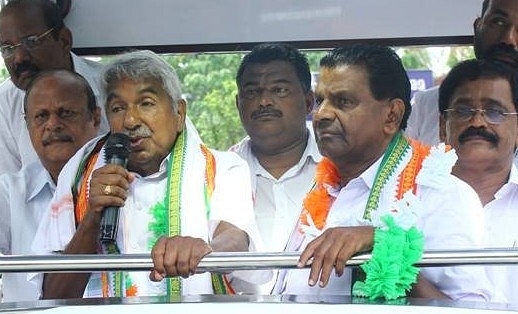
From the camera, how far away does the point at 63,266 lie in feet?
10.4

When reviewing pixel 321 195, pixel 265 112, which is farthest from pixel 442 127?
pixel 265 112

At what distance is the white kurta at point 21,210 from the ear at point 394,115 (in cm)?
121

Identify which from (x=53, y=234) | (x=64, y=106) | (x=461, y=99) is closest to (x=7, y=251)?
(x=53, y=234)

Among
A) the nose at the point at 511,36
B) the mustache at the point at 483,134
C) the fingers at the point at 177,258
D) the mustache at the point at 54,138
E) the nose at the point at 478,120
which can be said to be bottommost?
the fingers at the point at 177,258

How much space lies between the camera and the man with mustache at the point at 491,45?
12.6 feet

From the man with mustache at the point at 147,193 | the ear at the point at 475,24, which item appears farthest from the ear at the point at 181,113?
the ear at the point at 475,24

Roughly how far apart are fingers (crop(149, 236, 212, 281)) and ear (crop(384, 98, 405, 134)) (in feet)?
2.58

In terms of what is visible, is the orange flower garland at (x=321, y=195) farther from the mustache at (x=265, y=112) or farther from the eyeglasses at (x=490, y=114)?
the eyeglasses at (x=490, y=114)

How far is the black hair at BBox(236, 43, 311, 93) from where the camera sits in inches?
157

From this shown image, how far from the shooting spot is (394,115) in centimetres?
368

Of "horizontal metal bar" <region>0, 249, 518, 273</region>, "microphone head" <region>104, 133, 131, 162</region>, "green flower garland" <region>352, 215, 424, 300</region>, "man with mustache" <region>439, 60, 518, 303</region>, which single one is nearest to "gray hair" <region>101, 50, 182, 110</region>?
"microphone head" <region>104, 133, 131, 162</region>

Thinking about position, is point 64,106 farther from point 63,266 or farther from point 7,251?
point 63,266

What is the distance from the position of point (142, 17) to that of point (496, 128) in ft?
4.34

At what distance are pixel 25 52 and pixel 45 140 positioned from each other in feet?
1.25
